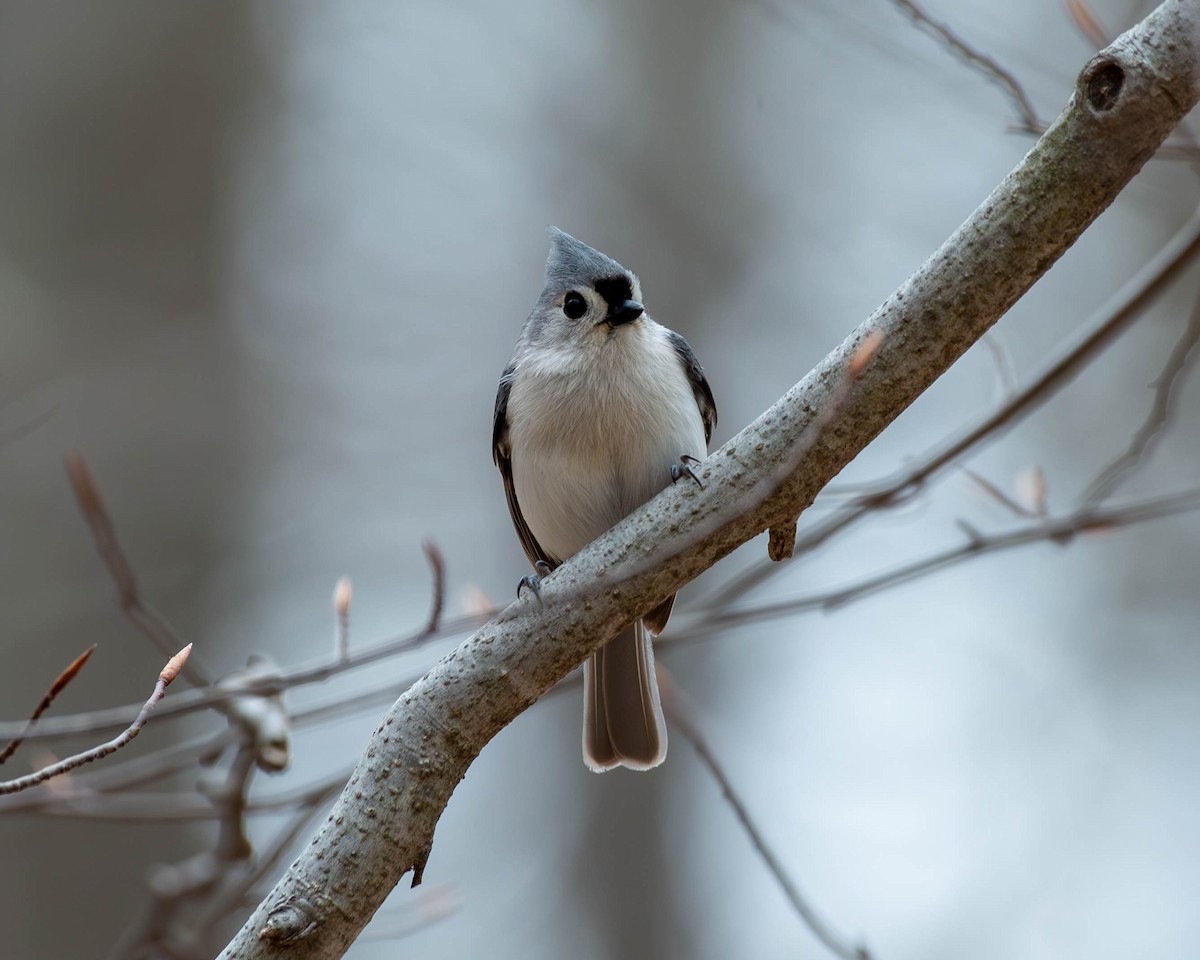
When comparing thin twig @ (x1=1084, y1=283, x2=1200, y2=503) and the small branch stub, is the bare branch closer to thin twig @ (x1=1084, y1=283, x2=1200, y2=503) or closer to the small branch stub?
thin twig @ (x1=1084, y1=283, x2=1200, y2=503)

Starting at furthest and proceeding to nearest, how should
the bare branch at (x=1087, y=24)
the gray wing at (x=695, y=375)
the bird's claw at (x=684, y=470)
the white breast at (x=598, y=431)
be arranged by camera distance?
the gray wing at (x=695, y=375) → the white breast at (x=598, y=431) → the bare branch at (x=1087, y=24) → the bird's claw at (x=684, y=470)

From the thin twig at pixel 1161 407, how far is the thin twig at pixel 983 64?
1.69 feet

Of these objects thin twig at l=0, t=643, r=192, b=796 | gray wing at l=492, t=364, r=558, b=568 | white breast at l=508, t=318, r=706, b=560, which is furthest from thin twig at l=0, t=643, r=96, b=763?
gray wing at l=492, t=364, r=558, b=568

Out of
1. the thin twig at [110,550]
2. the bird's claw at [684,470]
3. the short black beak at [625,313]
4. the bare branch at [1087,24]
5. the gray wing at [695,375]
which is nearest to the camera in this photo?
the bird's claw at [684,470]

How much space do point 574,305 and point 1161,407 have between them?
4.64ft

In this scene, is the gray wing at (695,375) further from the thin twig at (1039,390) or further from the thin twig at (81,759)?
the thin twig at (81,759)

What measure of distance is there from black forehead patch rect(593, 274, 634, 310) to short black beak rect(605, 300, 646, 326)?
0.05 ft

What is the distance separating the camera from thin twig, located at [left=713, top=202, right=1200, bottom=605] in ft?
8.18

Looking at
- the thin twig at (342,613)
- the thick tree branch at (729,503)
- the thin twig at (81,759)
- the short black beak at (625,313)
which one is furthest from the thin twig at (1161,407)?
the thin twig at (81,759)

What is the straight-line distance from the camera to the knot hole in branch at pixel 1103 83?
1.66 metres

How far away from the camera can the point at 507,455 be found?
10.4 feet

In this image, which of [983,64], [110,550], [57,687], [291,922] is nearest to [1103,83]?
[983,64]

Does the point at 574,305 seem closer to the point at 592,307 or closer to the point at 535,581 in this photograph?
the point at 592,307

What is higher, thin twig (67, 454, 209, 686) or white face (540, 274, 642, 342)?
white face (540, 274, 642, 342)
